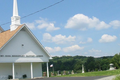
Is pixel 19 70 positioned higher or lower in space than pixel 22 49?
lower

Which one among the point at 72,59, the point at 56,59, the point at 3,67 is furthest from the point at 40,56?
the point at 72,59

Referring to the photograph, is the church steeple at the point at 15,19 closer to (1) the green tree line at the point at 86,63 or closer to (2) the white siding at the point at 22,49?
(2) the white siding at the point at 22,49

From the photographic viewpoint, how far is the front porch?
27.5m

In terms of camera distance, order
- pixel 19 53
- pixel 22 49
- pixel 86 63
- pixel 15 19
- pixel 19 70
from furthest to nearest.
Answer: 1. pixel 86 63
2. pixel 15 19
3. pixel 19 70
4. pixel 22 49
5. pixel 19 53

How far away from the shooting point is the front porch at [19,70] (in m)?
27.5

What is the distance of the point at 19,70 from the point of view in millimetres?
29531

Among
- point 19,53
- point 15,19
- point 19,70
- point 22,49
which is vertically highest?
point 15,19

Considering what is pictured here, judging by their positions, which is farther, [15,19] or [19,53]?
[15,19]

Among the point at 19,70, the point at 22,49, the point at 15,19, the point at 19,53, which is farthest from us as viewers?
the point at 15,19

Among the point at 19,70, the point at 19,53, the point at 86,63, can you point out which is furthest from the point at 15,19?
the point at 86,63

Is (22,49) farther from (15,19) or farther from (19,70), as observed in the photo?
(15,19)

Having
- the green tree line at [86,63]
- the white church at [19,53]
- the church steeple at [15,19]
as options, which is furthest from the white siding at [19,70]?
the green tree line at [86,63]

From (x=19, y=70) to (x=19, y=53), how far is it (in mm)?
3165

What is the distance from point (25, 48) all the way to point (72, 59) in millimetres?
112513
